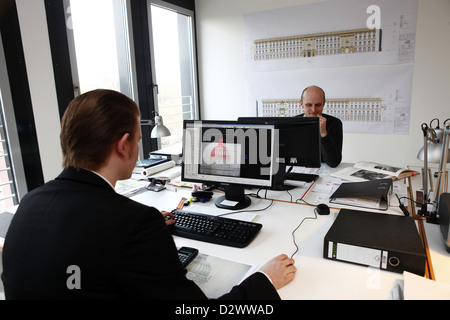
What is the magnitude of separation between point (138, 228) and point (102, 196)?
14cm

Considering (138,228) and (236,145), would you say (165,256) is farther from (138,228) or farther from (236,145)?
(236,145)

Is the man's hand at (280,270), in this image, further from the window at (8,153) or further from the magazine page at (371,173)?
the window at (8,153)

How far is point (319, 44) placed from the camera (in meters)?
3.29

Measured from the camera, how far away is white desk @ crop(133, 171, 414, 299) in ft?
3.29

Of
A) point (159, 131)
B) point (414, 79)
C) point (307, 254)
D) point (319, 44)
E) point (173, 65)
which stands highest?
point (319, 44)

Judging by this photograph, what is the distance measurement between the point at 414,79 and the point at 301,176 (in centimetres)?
177

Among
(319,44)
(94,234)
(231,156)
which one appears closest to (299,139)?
(231,156)

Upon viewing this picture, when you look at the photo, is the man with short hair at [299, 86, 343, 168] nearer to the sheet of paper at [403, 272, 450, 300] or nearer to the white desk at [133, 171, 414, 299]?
the white desk at [133, 171, 414, 299]

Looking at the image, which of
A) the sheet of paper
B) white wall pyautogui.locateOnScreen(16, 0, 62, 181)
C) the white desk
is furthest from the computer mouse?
white wall pyautogui.locateOnScreen(16, 0, 62, 181)

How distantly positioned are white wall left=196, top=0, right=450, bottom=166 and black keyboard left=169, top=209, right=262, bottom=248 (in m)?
2.41

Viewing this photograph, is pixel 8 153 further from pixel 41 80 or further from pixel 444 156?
pixel 444 156

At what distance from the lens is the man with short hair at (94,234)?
2.43 feet

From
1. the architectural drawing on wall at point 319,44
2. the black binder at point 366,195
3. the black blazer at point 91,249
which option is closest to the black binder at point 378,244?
the black binder at point 366,195

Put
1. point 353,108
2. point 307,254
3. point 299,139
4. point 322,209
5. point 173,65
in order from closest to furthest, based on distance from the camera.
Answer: point 307,254 < point 322,209 < point 299,139 < point 353,108 < point 173,65
